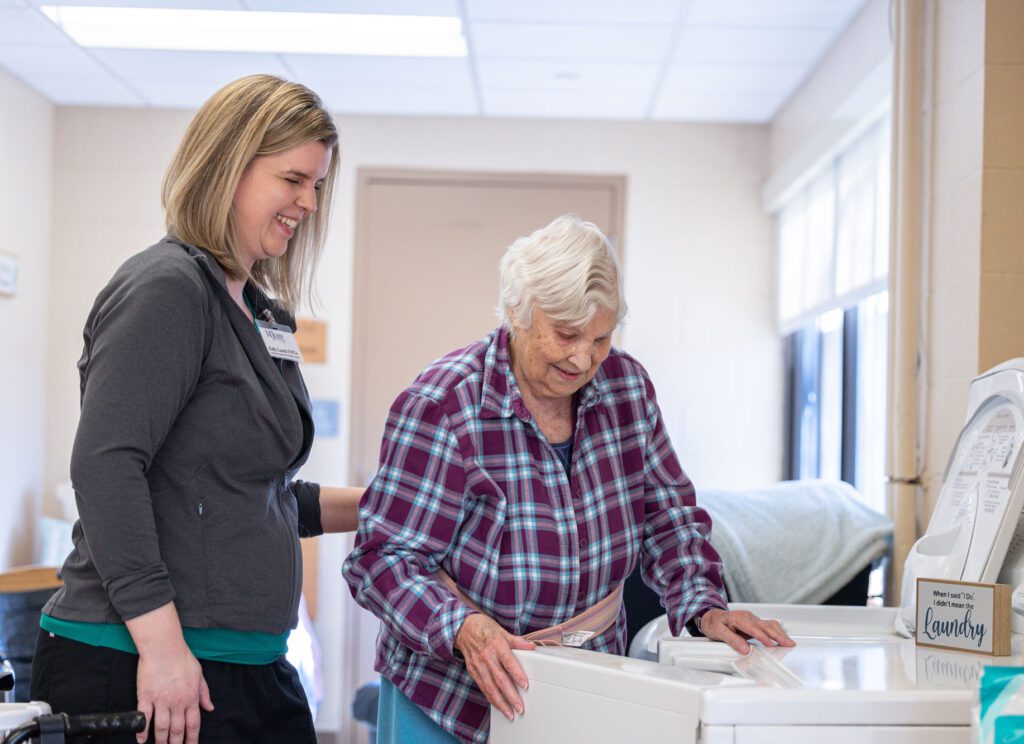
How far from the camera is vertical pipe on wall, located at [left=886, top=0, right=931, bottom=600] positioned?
236 centimetres

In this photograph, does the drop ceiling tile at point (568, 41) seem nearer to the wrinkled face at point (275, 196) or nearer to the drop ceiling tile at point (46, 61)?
the drop ceiling tile at point (46, 61)

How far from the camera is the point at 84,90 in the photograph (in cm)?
437

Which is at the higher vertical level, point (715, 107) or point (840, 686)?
point (715, 107)

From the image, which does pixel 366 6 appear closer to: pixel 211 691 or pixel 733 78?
pixel 733 78

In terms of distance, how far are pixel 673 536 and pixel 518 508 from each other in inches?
10.7

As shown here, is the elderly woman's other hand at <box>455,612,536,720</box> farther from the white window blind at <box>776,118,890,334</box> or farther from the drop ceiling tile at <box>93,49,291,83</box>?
the drop ceiling tile at <box>93,49,291,83</box>

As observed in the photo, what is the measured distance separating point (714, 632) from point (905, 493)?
3.70ft

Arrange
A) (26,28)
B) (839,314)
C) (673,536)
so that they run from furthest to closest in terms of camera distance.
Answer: (839,314) → (26,28) → (673,536)

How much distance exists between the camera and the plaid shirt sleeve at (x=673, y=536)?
1.56m

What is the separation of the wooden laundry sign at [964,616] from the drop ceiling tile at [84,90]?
373cm

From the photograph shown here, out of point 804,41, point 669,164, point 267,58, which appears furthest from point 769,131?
point 267,58

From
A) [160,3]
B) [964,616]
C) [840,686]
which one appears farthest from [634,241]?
[840,686]

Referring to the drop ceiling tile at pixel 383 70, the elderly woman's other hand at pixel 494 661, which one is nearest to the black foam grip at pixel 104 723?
the elderly woman's other hand at pixel 494 661

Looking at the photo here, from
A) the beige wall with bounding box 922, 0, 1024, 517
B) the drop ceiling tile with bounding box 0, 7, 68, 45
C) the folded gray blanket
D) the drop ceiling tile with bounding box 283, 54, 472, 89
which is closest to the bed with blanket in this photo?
the folded gray blanket
